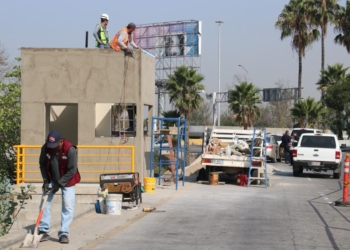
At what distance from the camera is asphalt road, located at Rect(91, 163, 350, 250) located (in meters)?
10.7

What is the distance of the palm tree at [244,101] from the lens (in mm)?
50906

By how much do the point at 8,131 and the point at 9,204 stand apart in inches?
523

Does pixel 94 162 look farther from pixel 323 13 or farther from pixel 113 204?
pixel 323 13

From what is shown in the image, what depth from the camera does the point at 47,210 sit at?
10.5 m

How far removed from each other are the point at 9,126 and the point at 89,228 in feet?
45.3

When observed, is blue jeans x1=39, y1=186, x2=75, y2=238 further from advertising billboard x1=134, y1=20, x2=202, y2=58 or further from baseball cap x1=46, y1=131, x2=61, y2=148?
advertising billboard x1=134, y1=20, x2=202, y2=58

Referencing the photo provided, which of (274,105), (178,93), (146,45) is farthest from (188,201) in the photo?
(274,105)

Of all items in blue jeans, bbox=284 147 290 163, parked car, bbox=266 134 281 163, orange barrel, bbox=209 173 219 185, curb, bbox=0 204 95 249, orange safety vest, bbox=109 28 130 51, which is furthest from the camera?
parked car, bbox=266 134 281 163

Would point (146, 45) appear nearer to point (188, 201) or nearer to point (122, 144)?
point (122, 144)

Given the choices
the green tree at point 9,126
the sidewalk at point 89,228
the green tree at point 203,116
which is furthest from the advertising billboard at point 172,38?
the sidewalk at point 89,228

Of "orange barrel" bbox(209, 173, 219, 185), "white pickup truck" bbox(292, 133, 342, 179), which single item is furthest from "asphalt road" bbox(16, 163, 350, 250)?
"white pickup truck" bbox(292, 133, 342, 179)

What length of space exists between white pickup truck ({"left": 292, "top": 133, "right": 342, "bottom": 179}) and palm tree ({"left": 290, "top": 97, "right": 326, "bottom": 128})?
28.0m

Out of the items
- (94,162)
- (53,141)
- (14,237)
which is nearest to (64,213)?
(14,237)

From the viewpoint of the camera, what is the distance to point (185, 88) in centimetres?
4512
